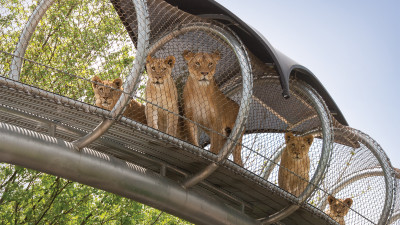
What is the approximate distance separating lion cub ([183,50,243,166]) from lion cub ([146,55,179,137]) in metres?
0.28

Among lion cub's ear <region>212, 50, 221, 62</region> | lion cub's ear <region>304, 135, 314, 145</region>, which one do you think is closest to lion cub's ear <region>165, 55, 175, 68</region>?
lion cub's ear <region>212, 50, 221, 62</region>

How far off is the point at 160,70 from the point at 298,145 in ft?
10.2

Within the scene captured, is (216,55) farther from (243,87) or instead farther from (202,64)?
(243,87)

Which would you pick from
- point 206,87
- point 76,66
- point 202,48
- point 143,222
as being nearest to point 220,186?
point 206,87

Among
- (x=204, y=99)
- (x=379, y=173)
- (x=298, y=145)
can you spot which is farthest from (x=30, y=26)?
(x=379, y=173)

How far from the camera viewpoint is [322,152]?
8602 mm

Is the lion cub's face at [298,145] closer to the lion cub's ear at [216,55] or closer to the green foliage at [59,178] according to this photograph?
the lion cub's ear at [216,55]

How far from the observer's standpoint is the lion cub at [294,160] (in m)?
9.92

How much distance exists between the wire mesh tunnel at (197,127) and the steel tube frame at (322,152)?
2 cm

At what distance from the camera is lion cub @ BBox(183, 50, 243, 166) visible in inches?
331

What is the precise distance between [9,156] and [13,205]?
8.97m

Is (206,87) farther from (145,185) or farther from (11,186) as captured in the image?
(11,186)

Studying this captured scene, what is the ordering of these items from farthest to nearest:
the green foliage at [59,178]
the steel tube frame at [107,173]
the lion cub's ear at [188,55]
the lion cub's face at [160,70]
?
1. the green foliage at [59,178]
2. the lion cub's ear at [188,55]
3. the lion cub's face at [160,70]
4. the steel tube frame at [107,173]

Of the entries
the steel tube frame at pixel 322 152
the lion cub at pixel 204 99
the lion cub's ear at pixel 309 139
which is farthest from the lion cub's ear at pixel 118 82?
the lion cub's ear at pixel 309 139
